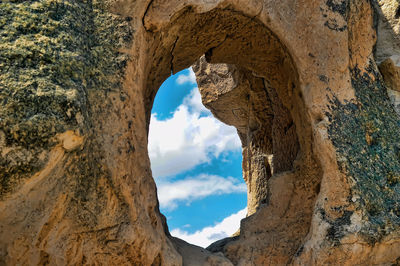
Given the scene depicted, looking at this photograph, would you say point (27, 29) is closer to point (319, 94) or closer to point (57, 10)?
point (57, 10)

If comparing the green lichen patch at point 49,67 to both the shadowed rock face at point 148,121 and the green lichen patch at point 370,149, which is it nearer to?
the shadowed rock face at point 148,121

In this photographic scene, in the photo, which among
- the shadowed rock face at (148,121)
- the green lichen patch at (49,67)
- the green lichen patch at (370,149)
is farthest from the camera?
the green lichen patch at (370,149)

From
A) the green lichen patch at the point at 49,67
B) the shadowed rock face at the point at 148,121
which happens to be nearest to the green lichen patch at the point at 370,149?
the shadowed rock face at the point at 148,121

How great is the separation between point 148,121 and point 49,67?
4.32ft

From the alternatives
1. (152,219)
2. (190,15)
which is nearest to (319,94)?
(190,15)

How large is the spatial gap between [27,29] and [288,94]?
2013 millimetres

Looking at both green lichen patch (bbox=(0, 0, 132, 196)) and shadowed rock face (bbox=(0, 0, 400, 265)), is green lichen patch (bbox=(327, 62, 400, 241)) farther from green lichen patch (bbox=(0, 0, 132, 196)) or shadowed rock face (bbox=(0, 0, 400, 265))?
green lichen patch (bbox=(0, 0, 132, 196))

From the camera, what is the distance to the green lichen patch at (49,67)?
68.7 inches

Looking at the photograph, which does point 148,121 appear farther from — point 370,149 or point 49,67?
point 370,149

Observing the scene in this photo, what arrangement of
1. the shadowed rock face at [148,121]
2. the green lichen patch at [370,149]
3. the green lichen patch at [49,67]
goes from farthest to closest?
the green lichen patch at [370,149], the shadowed rock face at [148,121], the green lichen patch at [49,67]

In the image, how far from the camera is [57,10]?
6.79 ft

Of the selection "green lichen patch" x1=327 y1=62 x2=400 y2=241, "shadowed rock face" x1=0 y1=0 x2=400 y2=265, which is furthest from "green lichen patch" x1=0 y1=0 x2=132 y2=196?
"green lichen patch" x1=327 y1=62 x2=400 y2=241

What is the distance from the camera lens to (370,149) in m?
2.74

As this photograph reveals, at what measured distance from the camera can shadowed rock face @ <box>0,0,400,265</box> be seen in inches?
73.1
